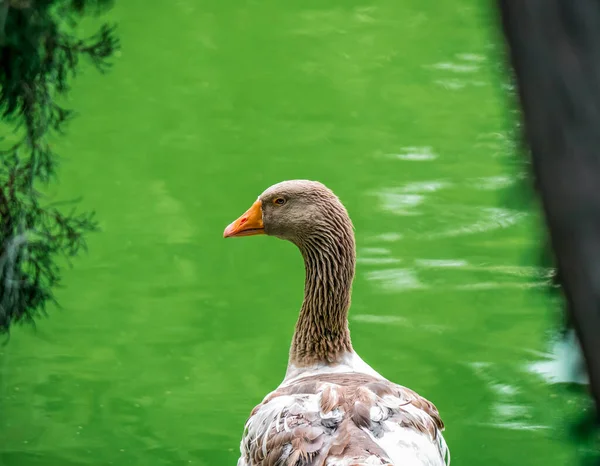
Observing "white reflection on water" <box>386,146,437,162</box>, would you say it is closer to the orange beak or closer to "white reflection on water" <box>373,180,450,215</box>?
"white reflection on water" <box>373,180,450,215</box>

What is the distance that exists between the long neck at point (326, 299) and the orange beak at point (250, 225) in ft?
0.69

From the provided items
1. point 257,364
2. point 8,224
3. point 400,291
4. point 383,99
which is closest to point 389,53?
point 383,99

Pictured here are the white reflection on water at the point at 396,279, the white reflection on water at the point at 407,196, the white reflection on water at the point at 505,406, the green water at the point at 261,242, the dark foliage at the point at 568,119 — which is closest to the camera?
the dark foliage at the point at 568,119

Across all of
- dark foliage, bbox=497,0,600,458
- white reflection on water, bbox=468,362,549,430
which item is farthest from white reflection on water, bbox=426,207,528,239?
dark foliage, bbox=497,0,600,458

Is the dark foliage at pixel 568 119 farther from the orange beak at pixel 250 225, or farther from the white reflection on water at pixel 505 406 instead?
the white reflection on water at pixel 505 406

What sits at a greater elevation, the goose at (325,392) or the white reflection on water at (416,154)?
the goose at (325,392)

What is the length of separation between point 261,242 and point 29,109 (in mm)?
3108

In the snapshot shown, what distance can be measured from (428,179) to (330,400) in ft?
16.3

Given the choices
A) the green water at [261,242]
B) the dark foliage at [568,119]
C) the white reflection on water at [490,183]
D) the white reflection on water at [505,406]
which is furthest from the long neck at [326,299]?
the white reflection on water at [490,183]

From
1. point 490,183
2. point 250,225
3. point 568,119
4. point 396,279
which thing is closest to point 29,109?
point 250,225

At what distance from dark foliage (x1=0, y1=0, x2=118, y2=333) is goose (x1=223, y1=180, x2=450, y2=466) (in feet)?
3.20

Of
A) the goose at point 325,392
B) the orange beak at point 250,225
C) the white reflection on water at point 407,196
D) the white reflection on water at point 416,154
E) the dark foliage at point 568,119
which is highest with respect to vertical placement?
the dark foliage at point 568,119

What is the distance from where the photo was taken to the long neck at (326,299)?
4484mm

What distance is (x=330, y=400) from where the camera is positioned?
3604 mm
